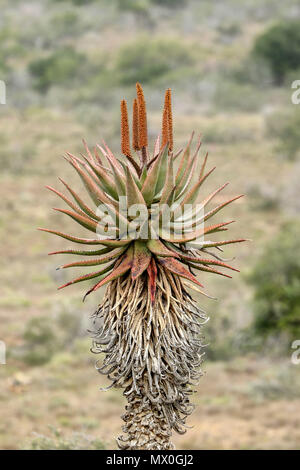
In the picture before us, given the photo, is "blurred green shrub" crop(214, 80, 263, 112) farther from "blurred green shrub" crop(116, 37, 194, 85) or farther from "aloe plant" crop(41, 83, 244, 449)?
"aloe plant" crop(41, 83, 244, 449)

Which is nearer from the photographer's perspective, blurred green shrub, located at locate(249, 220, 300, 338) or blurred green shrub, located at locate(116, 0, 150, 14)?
blurred green shrub, located at locate(249, 220, 300, 338)

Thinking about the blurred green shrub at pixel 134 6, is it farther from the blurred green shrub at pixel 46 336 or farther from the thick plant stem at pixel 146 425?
the thick plant stem at pixel 146 425

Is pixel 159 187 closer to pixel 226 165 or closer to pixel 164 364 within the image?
pixel 164 364

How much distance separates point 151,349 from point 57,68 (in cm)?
4160

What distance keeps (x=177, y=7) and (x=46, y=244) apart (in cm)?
3943

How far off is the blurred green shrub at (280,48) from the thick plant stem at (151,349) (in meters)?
40.5

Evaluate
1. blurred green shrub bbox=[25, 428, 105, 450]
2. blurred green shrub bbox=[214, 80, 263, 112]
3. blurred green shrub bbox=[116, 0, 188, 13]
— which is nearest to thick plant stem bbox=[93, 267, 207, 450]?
blurred green shrub bbox=[25, 428, 105, 450]

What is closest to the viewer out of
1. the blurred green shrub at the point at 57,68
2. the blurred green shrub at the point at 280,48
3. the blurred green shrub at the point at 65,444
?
the blurred green shrub at the point at 65,444

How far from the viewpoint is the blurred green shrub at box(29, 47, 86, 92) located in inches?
1670

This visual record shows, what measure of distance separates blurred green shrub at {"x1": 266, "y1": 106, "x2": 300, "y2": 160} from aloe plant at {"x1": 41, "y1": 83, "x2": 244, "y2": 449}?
86.9ft

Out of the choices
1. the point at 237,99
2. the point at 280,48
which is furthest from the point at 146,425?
the point at 280,48

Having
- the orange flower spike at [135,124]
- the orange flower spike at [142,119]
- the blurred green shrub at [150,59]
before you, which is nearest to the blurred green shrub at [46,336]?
the orange flower spike at [135,124]

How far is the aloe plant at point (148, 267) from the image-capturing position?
3.65 m

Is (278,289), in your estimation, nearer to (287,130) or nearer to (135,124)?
(135,124)
